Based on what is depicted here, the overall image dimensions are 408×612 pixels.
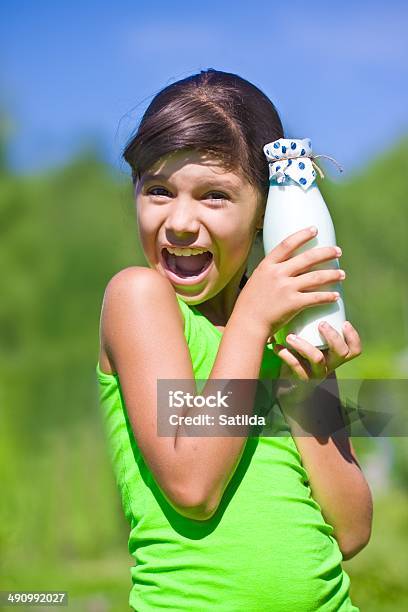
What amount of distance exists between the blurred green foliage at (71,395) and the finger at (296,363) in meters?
2.98

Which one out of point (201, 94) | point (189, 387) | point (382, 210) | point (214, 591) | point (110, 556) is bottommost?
point (110, 556)

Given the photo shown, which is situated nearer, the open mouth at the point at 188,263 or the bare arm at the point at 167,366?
the bare arm at the point at 167,366

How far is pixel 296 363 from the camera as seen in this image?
4.93 ft

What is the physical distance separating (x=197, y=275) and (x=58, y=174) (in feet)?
38.2

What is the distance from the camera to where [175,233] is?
156 centimetres

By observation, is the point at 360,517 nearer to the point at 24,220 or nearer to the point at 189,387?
the point at 189,387

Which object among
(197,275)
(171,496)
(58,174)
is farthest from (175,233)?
(58,174)

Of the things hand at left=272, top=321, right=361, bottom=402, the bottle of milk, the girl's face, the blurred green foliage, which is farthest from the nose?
the blurred green foliage

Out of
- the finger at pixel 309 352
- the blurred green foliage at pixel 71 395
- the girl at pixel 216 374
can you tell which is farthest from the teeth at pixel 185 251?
the blurred green foliage at pixel 71 395

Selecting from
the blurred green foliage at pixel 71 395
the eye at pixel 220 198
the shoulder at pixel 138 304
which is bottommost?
the blurred green foliage at pixel 71 395

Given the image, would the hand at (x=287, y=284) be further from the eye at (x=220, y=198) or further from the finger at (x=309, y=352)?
the eye at (x=220, y=198)

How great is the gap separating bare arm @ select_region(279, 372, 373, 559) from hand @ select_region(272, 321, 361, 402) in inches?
2.8

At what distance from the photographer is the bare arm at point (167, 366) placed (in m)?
1.36

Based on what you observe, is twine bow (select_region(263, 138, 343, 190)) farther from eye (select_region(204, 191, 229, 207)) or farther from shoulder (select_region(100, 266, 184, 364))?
shoulder (select_region(100, 266, 184, 364))
